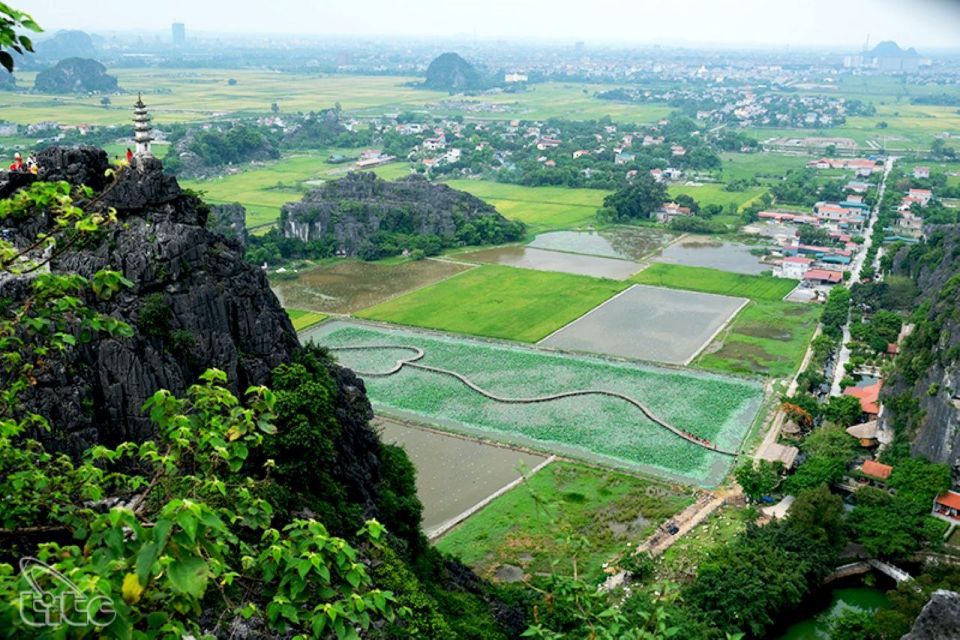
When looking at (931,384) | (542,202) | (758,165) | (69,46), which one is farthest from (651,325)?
(69,46)

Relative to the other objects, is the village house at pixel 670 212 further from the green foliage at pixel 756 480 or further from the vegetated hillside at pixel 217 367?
the vegetated hillside at pixel 217 367

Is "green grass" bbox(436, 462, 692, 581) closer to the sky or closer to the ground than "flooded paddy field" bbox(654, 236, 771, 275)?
closer to the ground

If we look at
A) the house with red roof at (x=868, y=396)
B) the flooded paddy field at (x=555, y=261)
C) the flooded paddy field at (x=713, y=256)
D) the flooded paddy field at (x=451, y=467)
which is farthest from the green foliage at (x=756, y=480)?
the flooded paddy field at (x=713, y=256)

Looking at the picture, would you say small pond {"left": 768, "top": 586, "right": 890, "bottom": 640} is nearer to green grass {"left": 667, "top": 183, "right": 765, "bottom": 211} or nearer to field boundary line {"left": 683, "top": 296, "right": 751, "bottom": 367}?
field boundary line {"left": 683, "top": 296, "right": 751, "bottom": 367}

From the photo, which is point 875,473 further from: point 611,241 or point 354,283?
point 611,241

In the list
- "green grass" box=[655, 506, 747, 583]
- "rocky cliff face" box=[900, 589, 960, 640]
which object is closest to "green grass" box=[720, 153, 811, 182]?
"green grass" box=[655, 506, 747, 583]

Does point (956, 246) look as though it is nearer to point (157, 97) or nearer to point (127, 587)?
point (127, 587)

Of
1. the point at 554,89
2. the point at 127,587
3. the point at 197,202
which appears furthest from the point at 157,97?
the point at 127,587
